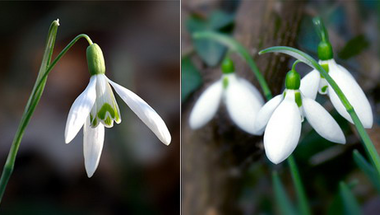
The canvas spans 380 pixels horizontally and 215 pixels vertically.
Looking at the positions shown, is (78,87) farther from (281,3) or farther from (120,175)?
(281,3)

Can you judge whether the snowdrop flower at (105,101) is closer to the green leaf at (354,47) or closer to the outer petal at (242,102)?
the outer petal at (242,102)

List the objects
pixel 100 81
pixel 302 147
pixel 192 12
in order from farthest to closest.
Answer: pixel 192 12
pixel 302 147
pixel 100 81

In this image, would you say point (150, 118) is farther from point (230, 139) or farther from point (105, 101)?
point (230, 139)

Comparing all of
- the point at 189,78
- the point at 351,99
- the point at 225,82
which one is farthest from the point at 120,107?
the point at 351,99

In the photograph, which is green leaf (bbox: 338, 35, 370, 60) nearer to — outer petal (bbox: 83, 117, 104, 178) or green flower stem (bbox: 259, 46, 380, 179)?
green flower stem (bbox: 259, 46, 380, 179)

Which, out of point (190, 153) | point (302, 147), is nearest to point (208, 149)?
point (190, 153)

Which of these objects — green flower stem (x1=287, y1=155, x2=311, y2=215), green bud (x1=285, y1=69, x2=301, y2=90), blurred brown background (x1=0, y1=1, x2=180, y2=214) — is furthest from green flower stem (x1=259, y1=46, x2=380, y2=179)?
blurred brown background (x1=0, y1=1, x2=180, y2=214)
